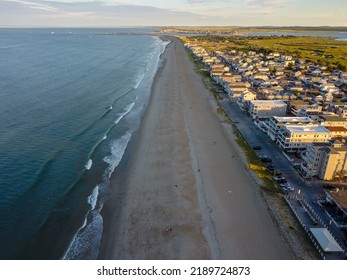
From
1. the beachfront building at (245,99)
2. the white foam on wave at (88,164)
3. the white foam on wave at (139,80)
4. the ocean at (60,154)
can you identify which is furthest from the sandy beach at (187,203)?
the white foam on wave at (139,80)

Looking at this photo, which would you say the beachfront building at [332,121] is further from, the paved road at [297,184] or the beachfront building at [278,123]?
the paved road at [297,184]

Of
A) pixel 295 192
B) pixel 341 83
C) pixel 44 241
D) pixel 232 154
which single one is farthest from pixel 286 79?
pixel 44 241

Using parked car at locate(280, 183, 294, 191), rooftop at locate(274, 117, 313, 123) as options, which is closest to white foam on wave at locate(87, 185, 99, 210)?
parked car at locate(280, 183, 294, 191)

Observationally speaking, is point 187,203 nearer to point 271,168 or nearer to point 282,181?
point 282,181

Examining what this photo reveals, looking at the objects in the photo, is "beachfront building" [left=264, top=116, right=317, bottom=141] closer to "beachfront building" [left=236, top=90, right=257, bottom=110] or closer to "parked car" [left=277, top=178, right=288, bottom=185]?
"parked car" [left=277, top=178, right=288, bottom=185]

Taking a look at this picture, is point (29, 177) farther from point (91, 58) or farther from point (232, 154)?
point (91, 58)
